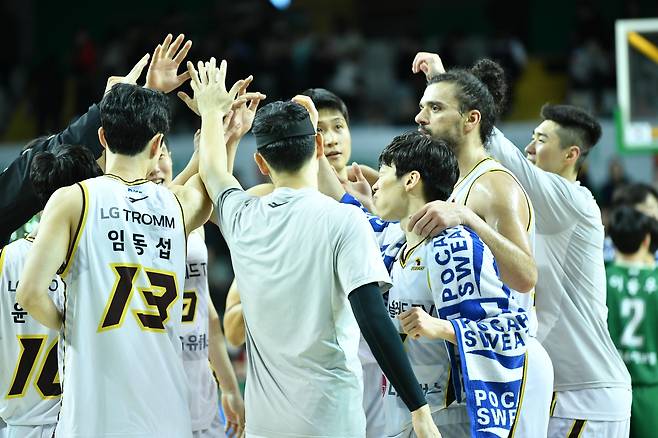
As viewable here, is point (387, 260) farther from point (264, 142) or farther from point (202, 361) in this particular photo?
point (202, 361)

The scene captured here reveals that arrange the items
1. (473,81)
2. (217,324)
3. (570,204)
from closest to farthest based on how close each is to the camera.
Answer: (473,81), (570,204), (217,324)

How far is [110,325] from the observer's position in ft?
13.8

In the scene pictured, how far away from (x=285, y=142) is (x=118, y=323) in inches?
42.7

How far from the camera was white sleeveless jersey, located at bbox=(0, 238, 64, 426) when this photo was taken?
5.05 m

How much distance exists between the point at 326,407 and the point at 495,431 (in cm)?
83

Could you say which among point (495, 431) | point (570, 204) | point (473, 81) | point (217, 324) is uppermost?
point (473, 81)

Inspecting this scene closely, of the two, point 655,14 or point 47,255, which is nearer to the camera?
point 47,255

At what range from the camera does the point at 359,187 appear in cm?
632

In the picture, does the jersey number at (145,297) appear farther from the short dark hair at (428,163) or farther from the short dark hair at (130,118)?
the short dark hair at (428,163)

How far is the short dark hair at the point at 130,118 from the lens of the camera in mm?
4332

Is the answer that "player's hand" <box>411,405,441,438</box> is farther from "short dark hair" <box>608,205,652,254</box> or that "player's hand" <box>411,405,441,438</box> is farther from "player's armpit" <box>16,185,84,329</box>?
"short dark hair" <box>608,205,652,254</box>

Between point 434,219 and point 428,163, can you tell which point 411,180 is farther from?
point 434,219

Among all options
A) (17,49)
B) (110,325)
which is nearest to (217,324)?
(110,325)

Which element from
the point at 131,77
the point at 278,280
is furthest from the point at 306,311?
the point at 131,77
